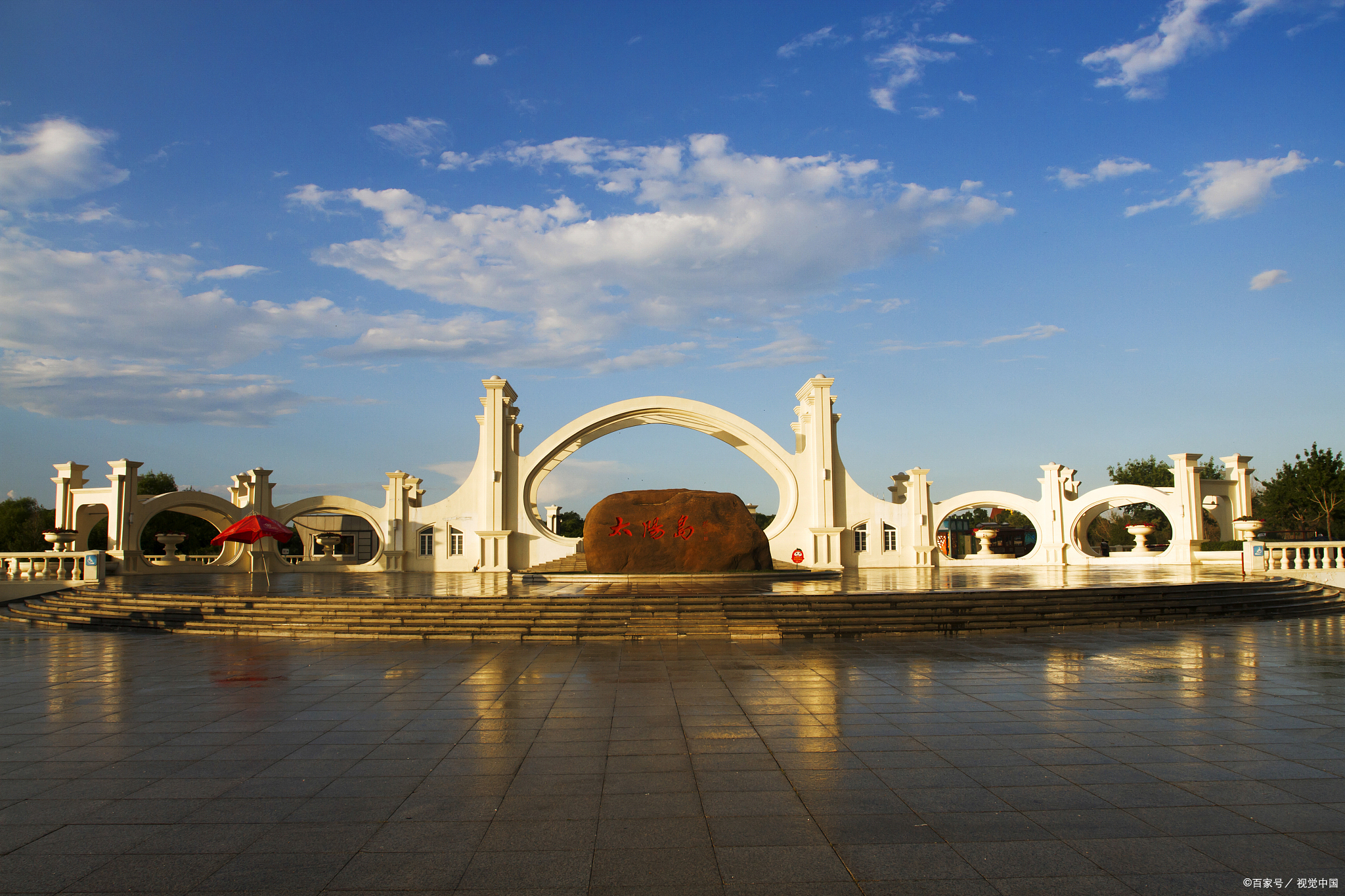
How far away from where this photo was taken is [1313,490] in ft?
91.7

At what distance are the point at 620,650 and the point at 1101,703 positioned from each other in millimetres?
5631

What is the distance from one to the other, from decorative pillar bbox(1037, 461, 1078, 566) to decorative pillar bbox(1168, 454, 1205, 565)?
305 cm

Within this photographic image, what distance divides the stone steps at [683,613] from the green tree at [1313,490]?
1660 cm

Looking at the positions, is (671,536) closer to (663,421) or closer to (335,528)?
(663,421)

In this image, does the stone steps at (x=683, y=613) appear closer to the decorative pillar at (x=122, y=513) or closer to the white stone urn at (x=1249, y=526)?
the white stone urn at (x=1249, y=526)

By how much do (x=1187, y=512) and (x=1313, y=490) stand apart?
548cm

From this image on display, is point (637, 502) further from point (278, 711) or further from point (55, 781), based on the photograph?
point (55, 781)

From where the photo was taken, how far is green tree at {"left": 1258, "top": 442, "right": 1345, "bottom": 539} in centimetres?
2744

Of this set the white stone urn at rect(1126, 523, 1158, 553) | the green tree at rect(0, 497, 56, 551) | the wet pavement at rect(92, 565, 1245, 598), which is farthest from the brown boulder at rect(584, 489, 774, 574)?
the green tree at rect(0, 497, 56, 551)

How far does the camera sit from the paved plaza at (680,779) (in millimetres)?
3729

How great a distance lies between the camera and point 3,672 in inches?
370

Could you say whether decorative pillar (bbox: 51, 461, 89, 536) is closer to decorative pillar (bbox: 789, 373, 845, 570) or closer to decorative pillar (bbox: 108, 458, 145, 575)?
decorative pillar (bbox: 108, 458, 145, 575)

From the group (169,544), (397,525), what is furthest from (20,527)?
(397,525)

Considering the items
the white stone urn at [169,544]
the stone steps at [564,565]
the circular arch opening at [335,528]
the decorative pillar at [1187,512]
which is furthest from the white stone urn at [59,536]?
the decorative pillar at [1187,512]
